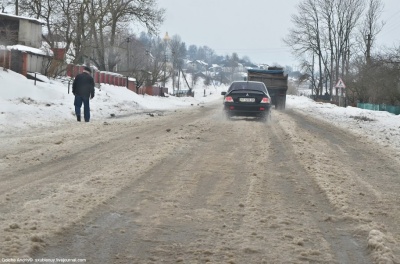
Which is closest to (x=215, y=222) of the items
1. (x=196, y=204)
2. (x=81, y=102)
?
(x=196, y=204)

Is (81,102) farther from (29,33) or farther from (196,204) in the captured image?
(29,33)

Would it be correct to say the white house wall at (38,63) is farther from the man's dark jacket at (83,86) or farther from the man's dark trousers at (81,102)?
the man's dark jacket at (83,86)

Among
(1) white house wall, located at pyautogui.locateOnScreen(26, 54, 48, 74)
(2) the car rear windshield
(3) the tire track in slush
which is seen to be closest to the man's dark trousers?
(2) the car rear windshield

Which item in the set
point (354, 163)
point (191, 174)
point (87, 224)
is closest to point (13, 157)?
point (191, 174)

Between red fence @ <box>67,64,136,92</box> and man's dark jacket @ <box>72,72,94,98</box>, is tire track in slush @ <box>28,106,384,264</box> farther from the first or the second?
red fence @ <box>67,64,136,92</box>

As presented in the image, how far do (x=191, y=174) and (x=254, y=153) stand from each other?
7.60 feet

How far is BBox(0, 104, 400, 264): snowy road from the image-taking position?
141 inches

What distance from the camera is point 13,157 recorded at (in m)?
7.37

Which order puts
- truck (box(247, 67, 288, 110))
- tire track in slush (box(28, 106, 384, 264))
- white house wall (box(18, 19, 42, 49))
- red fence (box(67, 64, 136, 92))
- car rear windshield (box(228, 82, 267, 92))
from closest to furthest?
tire track in slush (box(28, 106, 384, 264)) → car rear windshield (box(228, 82, 267, 92)) → truck (box(247, 67, 288, 110)) → red fence (box(67, 64, 136, 92)) → white house wall (box(18, 19, 42, 49))

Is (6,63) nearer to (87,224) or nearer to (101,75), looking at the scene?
(101,75)

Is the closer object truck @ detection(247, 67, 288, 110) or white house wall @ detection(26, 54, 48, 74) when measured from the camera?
white house wall @ detection(26, 54, 48, 74)

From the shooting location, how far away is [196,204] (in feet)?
15.9

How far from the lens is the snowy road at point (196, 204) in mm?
3584

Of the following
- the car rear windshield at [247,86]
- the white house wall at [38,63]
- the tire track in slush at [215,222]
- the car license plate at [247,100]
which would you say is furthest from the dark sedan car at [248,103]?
the white house wall at [38,63]
